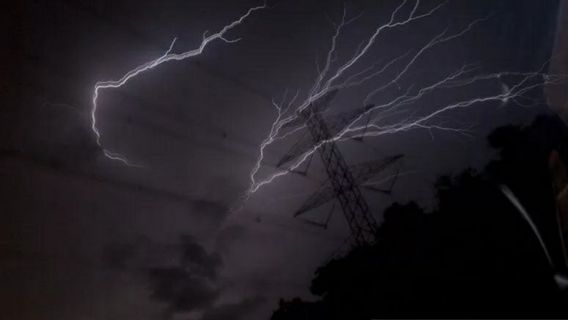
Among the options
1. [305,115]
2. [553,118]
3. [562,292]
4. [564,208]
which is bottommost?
[562,292]

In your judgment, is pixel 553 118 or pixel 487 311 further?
pixel 553 118

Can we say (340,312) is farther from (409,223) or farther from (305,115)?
(305,115)

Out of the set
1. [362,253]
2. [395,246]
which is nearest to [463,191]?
[395,246]

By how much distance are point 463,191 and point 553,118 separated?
504 centimetres

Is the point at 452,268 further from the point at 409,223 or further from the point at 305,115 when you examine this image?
the point at 305,115

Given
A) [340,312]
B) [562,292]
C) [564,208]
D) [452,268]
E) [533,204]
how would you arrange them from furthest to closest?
[340,312], [533,204], [452,268], [562,292], [564,208]

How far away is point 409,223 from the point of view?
15578mm

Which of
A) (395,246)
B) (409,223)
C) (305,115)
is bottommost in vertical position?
(395,246)

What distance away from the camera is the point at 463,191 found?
1387 centimetres

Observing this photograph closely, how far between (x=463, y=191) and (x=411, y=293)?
4251 mm

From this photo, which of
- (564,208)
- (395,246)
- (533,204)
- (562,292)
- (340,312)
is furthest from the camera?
(340,312)

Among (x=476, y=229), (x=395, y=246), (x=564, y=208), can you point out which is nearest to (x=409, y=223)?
(x=395, y=246)

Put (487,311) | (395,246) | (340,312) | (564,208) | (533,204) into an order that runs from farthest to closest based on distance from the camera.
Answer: (340,312)
(395,246)
(533,204)
(487,311)
(564,208)

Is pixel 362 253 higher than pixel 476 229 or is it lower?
higher
